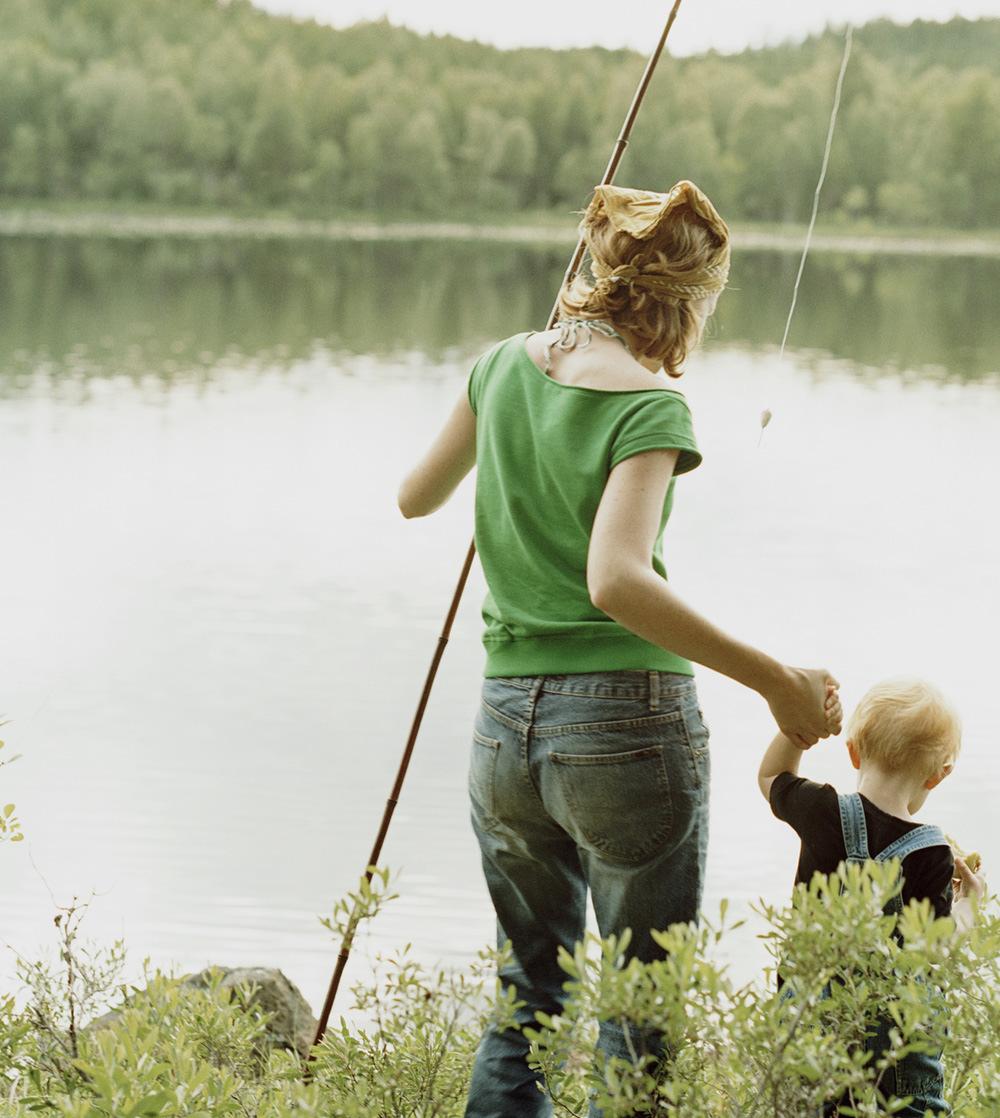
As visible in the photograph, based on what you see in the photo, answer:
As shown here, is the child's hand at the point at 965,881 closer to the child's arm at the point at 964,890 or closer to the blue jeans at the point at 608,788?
the child's arm at the point at 964,890

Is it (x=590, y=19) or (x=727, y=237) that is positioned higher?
(x=590, y=19)


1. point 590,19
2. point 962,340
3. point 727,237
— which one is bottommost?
point 962,340

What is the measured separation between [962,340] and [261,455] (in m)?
11.1

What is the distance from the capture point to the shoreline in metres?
35.8

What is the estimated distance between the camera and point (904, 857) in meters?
1.72

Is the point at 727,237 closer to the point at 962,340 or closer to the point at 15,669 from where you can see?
the point at 15,669

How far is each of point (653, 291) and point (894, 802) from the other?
0.63 m

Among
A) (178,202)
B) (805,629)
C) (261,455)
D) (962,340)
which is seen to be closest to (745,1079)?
(805,629)

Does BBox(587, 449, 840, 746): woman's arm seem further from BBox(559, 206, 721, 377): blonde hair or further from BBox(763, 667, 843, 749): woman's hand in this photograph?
BBox(559, 206, 721, 377): blonde hair

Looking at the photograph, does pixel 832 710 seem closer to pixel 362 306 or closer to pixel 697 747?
pixel 697 747

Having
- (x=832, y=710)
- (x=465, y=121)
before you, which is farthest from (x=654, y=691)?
(x=465, y=121)

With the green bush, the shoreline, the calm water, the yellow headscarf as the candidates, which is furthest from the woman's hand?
the shoreline

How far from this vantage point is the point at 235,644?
297 inches

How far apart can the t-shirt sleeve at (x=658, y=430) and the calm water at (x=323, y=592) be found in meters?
0.38
